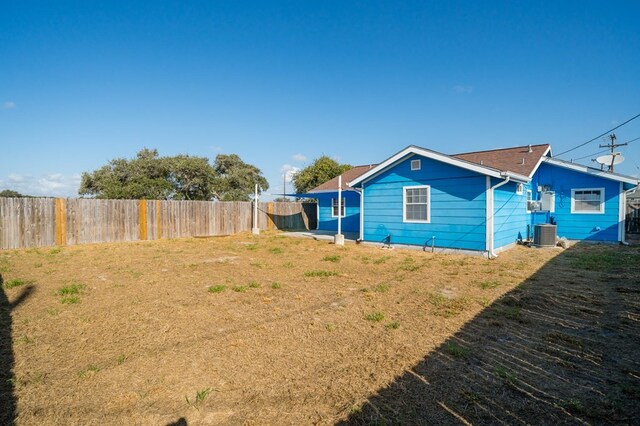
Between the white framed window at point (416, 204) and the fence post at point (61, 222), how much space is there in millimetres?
13727

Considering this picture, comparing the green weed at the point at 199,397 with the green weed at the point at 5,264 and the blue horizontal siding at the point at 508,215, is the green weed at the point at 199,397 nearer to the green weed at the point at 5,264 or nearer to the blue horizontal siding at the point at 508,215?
the green weed at the point at 5,264

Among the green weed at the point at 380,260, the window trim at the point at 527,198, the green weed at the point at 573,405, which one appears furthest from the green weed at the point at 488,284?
the window trim at the point at 527,198

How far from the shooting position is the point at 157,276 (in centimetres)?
783

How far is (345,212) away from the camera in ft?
63.2

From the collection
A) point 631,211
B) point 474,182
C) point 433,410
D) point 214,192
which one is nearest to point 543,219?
point 474,182

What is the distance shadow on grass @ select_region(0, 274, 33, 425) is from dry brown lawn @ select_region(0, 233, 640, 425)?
0.07 feet

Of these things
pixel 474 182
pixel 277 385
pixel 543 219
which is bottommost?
pixel 277 385

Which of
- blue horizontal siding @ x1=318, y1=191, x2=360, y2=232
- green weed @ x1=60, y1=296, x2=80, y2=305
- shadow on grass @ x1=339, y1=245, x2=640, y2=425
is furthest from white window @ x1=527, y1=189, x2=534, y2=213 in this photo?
green weed @ x1=60, y1=296, x2=80, y2=305

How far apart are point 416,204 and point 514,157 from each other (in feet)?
19.3

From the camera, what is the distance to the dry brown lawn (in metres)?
2.76

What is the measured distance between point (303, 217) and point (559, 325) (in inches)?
781

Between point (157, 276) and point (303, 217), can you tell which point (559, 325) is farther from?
point (303, 217)

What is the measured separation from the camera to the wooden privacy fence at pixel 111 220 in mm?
12688

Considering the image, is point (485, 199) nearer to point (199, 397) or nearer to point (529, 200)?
point (529, 200)
